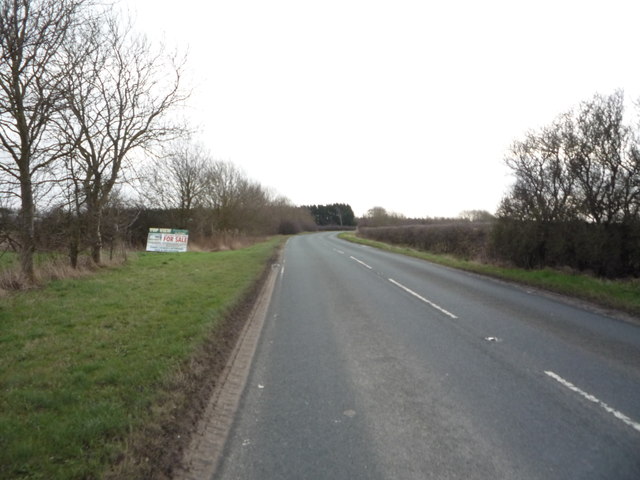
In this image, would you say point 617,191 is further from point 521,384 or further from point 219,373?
point 219,373

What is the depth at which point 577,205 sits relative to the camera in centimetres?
1344

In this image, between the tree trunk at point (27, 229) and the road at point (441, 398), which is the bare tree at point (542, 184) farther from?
the tree trunk at point (27, 229)

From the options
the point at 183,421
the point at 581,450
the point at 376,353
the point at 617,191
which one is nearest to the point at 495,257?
the point at 617,191

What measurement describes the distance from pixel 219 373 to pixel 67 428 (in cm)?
197

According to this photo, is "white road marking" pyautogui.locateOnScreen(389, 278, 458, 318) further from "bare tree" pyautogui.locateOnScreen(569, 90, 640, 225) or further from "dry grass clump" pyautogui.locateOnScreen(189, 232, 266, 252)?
"dry grass clump" pyautogui.locateOnScreen(189, 232, 266, 252)

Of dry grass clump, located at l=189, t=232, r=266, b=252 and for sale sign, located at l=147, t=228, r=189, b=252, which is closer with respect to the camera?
for sale sign, located at l=147, t=228, r=189, b=252

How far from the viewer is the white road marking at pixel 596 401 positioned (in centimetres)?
362

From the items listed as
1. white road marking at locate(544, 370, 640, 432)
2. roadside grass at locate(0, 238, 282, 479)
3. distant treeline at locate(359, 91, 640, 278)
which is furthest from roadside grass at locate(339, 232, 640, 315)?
roadside grass at locate(0, 238, 282, 479)

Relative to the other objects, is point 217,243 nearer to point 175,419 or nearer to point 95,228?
point 95,228

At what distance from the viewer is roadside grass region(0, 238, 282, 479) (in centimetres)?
315

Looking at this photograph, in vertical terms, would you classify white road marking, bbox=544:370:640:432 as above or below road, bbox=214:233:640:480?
above

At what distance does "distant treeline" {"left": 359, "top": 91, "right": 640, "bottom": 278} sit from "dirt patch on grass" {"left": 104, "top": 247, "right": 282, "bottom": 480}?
12.1 m

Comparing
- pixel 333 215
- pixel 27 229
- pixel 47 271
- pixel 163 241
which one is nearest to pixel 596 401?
pixel 27 229

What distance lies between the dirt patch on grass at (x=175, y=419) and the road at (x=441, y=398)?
44 centimetres
